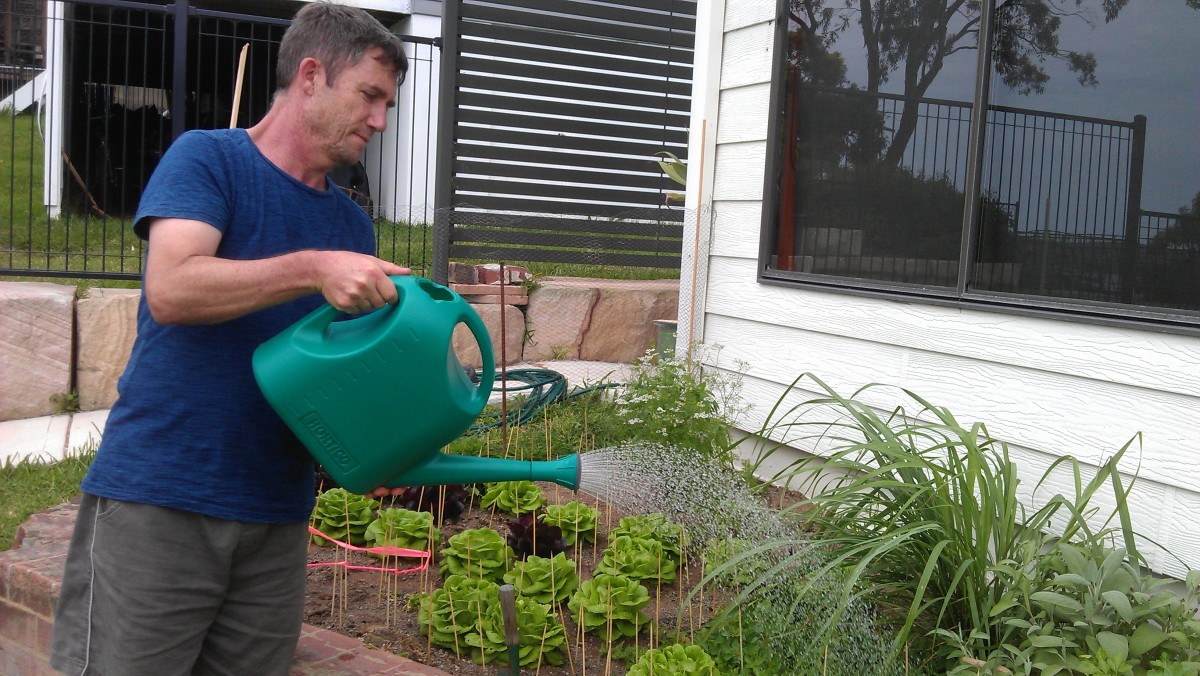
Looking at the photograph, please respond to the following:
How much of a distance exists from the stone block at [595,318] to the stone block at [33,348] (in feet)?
8.44

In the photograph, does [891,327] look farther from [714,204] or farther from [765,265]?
[714,204]

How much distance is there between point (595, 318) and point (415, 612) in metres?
3.54

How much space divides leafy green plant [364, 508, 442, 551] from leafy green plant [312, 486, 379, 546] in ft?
0.48

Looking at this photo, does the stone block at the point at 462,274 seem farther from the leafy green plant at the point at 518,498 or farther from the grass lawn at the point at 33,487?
the leafy green plant at the point at 518,498

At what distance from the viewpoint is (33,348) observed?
5.11 meters

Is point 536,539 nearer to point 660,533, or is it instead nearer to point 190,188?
point 660,533

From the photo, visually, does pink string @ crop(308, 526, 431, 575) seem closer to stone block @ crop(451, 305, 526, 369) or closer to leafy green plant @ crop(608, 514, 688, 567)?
leafy green plant @ crop(608, 514, 688, 567)

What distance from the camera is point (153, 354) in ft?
5.89

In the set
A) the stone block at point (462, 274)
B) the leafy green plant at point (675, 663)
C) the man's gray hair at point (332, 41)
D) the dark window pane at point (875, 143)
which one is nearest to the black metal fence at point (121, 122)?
the stone block at point (462, 274)

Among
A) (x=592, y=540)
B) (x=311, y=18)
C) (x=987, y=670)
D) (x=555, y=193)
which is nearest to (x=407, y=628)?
(x=592, y=540)

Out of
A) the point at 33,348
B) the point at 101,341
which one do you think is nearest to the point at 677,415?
the point at 101,341

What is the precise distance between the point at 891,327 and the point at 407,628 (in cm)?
193

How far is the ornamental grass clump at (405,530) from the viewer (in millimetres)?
3555

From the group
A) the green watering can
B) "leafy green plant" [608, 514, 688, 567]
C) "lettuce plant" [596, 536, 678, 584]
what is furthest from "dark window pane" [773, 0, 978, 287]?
the green watering can
